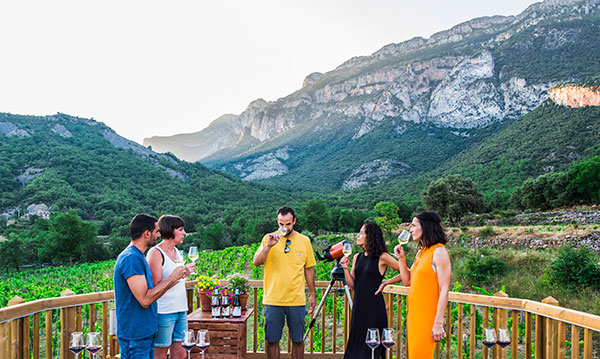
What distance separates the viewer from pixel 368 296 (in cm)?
331

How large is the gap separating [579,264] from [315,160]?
8506 centimetres

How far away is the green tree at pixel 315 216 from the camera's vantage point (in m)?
36.7

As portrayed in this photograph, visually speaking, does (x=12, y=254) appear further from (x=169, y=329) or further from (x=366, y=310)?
(x=366, y=310)

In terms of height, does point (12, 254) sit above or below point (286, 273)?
below

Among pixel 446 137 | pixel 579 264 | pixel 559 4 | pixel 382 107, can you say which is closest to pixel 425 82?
pixel 382 107

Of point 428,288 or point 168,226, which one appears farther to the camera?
point 168,226

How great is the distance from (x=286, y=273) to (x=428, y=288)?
133 cm

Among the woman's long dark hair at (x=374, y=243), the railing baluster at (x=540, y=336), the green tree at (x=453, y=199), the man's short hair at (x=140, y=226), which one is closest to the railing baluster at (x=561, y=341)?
the railing baluster at (x=540, y=336)

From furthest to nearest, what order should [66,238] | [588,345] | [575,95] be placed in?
[575,95] → [66,238] → [588,345]

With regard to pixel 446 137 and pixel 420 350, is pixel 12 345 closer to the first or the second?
pixel 420 350

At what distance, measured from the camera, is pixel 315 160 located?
94.6 metres

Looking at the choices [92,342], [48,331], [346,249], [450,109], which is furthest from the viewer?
[450,109]

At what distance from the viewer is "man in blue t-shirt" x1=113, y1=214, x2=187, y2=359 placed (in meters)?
2.55

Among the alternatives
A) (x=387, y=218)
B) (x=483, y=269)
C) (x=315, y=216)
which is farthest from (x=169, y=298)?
(x=315, y=216)
